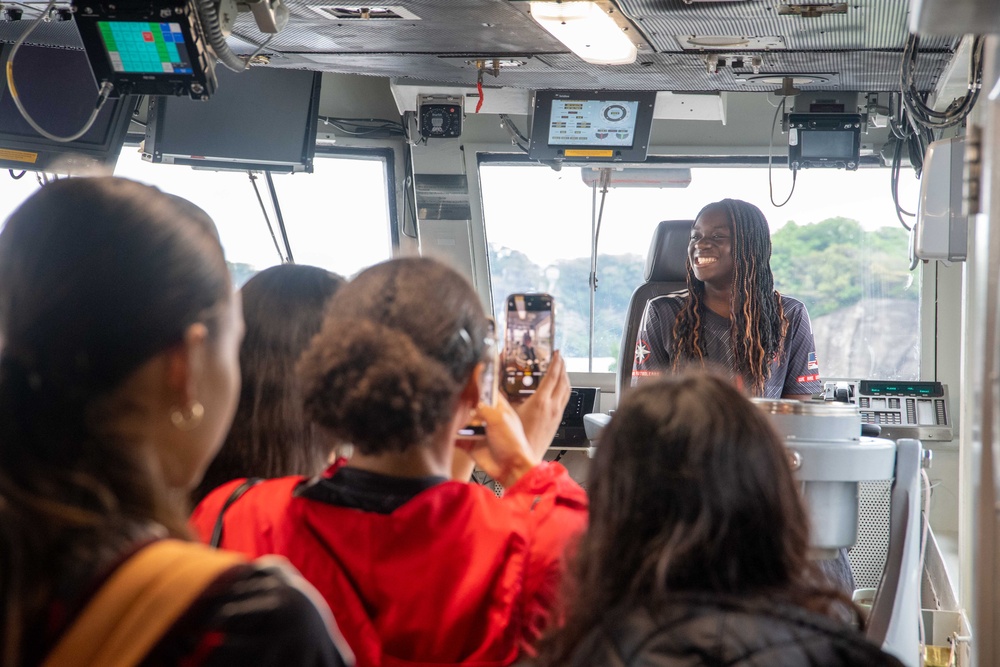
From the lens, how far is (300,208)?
18.1ft

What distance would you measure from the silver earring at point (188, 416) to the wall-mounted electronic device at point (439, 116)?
4.19m

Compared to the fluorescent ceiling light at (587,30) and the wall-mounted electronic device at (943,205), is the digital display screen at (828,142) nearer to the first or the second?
the fluorescent ceiling light at (587,30)

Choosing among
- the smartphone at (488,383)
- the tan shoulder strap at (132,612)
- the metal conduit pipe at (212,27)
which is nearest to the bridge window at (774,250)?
the metal conduit pipe at (212,27)

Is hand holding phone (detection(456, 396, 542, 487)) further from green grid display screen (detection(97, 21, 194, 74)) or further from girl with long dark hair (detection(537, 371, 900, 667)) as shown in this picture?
green grid display screen (detection(97, 21, 194, 74))

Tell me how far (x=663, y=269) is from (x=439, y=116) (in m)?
1.55

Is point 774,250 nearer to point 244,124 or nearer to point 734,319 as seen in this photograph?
point 734,319

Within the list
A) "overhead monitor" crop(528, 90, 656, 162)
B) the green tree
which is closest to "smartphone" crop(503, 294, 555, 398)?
Result: "overhead monitor" crop(528, 90, 656, 162)

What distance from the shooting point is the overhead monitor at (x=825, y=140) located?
480cm

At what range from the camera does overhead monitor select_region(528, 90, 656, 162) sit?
16.3 feet

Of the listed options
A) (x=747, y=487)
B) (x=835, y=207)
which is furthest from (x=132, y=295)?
(x=835, y=207)

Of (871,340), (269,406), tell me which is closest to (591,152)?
(871,340)

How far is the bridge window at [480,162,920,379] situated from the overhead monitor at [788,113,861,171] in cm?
41

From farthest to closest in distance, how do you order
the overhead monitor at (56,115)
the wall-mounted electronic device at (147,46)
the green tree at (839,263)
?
1. the green tree at (839,263)
2. the overhead monitor at (56,115)
3. the wall-mounted electronic device at (147,46)

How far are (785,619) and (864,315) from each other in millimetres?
4597
